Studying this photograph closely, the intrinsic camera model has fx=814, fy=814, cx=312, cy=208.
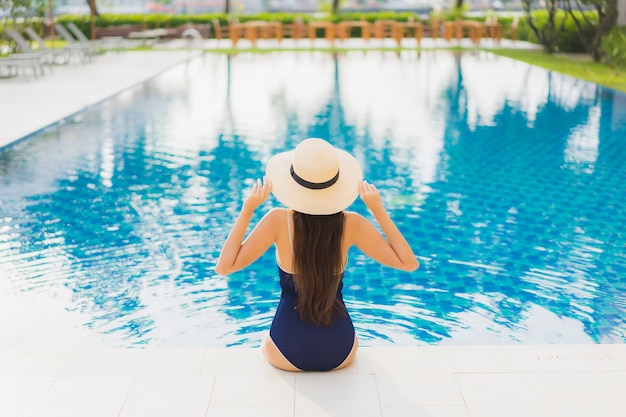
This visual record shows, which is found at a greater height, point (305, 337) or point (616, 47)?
point (616, 47)

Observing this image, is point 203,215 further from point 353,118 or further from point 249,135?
point 353,118

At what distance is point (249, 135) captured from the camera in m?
10.1

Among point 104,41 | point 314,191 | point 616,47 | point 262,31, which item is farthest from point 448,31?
point 314,191

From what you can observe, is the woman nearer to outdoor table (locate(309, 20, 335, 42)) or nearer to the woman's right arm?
the woman's right arm

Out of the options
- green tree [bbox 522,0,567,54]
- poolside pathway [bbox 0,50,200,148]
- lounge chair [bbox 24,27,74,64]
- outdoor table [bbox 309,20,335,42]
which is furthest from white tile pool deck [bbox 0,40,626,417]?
outdoor table [bbox 309,20,335,42]

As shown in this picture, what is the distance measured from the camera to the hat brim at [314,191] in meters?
2.87

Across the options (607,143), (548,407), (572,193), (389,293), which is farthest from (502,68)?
(548,407)

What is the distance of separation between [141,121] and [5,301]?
6589mm

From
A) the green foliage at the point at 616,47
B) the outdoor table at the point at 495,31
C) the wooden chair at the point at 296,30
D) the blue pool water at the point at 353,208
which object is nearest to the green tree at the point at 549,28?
the outdoor table at the point at 495,31

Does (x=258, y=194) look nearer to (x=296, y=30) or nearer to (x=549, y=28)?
A: (x=549, y=28)

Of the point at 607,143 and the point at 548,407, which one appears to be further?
the point at 607,143

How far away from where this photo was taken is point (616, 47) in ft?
54.6

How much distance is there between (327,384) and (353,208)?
3.81 meters

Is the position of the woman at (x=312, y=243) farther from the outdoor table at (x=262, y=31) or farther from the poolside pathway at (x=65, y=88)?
the outdoor table at (x=262, y=31)
